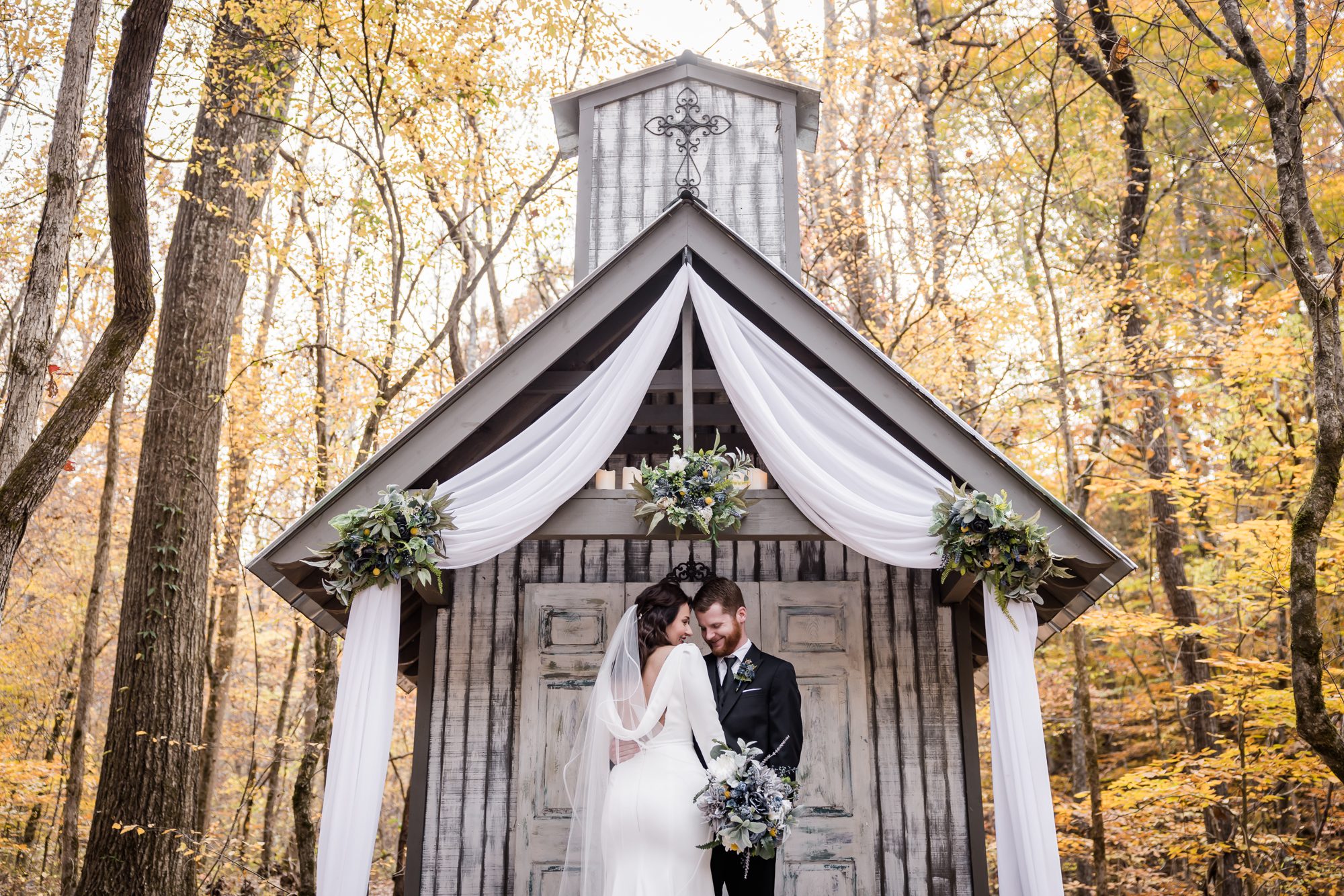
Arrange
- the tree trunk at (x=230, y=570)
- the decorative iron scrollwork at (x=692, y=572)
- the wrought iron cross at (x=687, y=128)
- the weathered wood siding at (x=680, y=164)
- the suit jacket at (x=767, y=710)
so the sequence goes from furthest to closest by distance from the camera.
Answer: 1. the tree trunk at (x=230, y=570)
2. the wrought iron cross at (x=687, y=128)
3. the weathered wood siding at (x=680, y=164)
4. the decorative iron scrollwork at (x=692, y=572)
5. the suit jacket at (x=767, y=710)

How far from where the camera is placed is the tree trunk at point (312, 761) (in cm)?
964

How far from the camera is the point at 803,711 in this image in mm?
6359

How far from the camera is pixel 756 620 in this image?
21.3 feet

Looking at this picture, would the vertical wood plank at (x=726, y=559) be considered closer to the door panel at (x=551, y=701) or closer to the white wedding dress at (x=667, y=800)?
the door panel at (x=551, y=701)

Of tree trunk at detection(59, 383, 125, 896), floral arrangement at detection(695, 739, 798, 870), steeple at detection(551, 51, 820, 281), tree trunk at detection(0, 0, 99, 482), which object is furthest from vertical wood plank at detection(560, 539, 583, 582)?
tree trunk at detection(59, 383, 125, 896)

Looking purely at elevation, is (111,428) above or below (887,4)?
below

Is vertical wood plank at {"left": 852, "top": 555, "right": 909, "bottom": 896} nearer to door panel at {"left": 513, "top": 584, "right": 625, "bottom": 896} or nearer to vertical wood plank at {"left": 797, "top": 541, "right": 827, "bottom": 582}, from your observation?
vertical wood plank at {"left": 797, "top": 541, "right": 827, "bottom": 582}

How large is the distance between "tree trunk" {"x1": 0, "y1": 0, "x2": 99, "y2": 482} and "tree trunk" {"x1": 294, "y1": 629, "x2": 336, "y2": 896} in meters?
3.38

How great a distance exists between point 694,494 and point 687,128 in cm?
464

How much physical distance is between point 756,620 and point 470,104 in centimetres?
759

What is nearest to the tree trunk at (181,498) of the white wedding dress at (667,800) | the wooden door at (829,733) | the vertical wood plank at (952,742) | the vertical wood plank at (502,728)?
the vertical wood plank at (502,728)

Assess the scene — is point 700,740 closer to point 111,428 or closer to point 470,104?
point 470,104

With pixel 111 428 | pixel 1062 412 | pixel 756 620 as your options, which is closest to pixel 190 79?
pixel 111 428

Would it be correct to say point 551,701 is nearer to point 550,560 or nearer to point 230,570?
point 550,560
